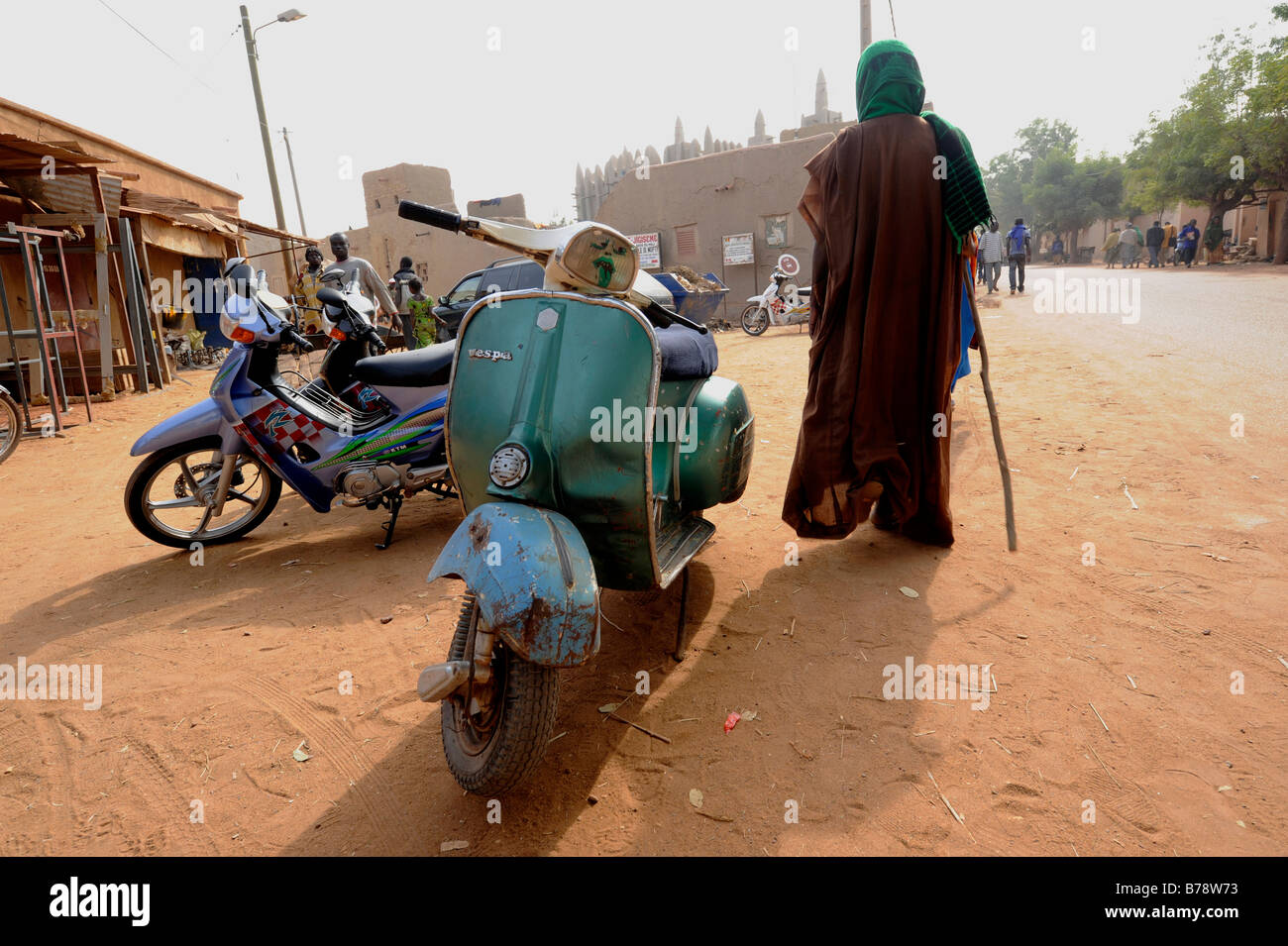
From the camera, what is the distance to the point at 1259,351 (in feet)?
22.4

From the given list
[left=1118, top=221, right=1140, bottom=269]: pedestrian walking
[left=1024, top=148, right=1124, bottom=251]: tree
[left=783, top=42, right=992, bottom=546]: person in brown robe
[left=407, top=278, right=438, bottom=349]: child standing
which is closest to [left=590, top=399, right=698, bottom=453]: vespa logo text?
[left=783, top=42, right=992, bottom=546]: person in brown robe

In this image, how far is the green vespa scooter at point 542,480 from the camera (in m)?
1.80

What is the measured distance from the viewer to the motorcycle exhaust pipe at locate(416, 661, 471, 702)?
1.78 metres

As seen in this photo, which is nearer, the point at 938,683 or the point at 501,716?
the point at 501,716

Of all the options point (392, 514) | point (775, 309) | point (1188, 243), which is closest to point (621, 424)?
point (392, 514)

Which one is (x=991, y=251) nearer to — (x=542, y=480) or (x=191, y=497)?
(x=191, y=497)

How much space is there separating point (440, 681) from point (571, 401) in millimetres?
854

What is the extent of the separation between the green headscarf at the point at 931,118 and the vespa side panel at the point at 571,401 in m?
1.68

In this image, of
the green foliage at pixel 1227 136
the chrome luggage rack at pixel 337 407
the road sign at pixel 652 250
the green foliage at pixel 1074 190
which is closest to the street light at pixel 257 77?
the road sign at pixel 652 250

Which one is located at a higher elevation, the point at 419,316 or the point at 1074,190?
the point at 1074,190

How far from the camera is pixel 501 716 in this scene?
1.89 m

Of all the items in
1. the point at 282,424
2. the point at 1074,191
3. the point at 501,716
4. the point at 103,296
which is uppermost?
the point at 1074,191

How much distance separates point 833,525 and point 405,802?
2.11m

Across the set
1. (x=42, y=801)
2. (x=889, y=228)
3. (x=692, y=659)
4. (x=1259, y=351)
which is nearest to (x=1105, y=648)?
(x=692, y=659)
